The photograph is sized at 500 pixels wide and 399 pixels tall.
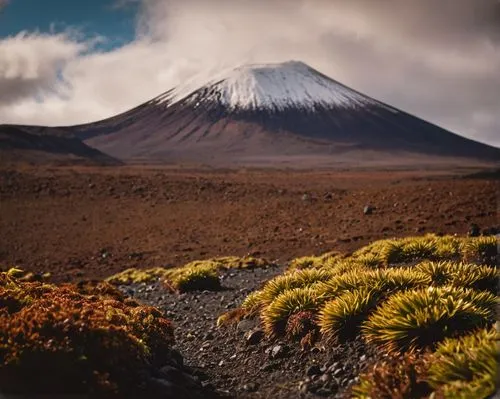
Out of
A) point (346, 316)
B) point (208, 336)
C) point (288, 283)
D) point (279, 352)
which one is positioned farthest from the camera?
point (208, 336)

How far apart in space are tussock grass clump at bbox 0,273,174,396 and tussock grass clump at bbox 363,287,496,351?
2.50m

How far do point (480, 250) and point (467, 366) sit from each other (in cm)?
649

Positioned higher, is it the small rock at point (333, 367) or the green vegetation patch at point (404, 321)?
the green vegetation patch at point (404, 321)

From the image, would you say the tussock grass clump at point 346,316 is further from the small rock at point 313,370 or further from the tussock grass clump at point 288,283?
the tussock grass clump at point 288,283

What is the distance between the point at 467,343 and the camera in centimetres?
459

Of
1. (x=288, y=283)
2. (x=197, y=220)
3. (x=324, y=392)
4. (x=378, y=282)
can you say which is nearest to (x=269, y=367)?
(x=324, y=392)

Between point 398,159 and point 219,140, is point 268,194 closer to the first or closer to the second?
point 398,159

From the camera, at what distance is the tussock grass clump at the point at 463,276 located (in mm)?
6875

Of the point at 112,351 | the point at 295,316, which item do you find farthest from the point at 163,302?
the point at 112,351

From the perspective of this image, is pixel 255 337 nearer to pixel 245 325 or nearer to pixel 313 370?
pixel 245 325

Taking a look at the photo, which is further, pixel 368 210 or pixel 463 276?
pixel 368 210

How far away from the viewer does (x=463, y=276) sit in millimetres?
6914

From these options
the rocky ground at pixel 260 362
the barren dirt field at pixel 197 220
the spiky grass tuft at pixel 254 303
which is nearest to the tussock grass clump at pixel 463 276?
the rocky ground at pixel 260 362

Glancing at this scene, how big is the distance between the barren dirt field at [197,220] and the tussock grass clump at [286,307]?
11090 millimetres
